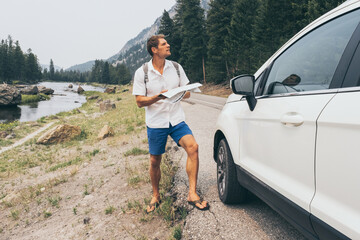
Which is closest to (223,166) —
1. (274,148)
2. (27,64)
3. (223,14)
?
(274,148)

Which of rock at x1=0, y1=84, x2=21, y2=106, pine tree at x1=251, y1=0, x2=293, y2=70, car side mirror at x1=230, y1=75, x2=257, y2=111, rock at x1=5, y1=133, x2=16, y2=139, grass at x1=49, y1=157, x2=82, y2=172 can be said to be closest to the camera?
car side mirror at x1=230, y1=75, x2=257, y2=111

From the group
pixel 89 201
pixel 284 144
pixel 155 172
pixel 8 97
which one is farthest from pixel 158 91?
pixel 8 97

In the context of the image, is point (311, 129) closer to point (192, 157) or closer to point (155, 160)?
point (192, 157)

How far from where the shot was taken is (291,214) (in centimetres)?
171

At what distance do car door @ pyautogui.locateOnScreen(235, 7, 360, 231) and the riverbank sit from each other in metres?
1.34

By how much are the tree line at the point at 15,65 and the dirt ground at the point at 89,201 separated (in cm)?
10504

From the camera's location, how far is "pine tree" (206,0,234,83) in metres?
30.7

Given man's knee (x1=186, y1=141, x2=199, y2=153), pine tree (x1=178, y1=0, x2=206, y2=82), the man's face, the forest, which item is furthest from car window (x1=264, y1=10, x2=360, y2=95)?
pine tree (x1=178, y1=0, x2=206, y2=82)

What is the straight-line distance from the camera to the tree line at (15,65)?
306 ft

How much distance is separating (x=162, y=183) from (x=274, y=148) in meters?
2.58

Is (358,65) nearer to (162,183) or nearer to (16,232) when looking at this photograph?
(162,183)

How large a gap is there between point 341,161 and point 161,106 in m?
2.14

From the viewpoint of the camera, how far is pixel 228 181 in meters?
2.94

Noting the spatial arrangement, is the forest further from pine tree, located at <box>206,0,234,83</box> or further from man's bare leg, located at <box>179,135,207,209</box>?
man's bare leg, located at <box>179,135,207,209</box>
